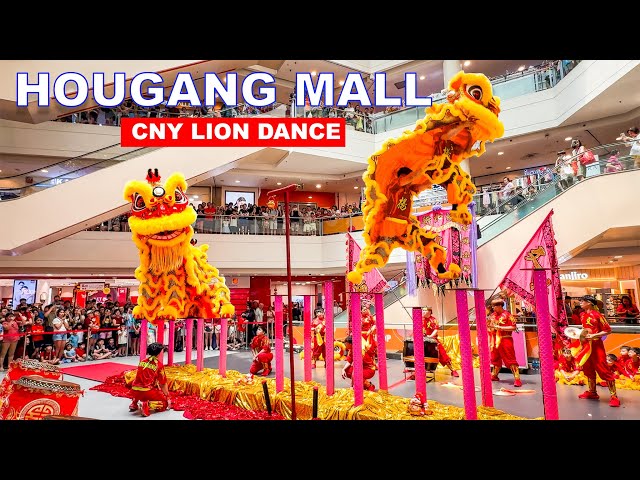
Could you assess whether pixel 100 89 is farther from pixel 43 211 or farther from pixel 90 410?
pixel 43 211

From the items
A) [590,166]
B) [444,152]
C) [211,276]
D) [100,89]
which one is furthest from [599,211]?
[100,89]

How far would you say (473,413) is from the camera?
425cm

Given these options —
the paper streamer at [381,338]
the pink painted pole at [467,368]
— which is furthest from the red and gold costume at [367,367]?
the pink painted pole at [467,368]

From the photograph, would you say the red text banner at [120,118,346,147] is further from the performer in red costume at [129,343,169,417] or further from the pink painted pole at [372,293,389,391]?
the performer in red costume at [129,343,169,417]

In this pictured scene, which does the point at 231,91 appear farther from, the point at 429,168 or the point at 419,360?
the point at 419,360

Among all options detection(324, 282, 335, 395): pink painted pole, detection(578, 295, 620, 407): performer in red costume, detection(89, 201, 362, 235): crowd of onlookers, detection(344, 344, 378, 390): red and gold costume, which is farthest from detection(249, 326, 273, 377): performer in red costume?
detection(89, 201, 362, 235): crowd of onlookers

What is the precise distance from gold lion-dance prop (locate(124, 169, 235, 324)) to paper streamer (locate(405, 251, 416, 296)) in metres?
4.64

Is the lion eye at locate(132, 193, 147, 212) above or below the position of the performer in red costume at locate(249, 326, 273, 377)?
above

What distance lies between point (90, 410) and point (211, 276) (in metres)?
2.40

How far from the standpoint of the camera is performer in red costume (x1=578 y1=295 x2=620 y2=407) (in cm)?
565

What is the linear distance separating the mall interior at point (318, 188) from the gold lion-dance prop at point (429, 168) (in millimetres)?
1800

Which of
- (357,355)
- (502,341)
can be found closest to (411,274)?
(502,341)

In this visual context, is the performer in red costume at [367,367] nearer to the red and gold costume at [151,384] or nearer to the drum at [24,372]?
the red and gold costume at [151,384]

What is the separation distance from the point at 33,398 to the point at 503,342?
633cm
